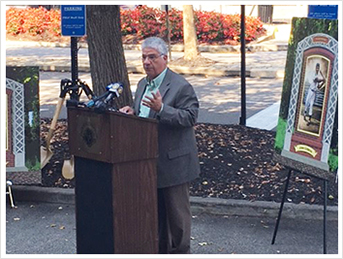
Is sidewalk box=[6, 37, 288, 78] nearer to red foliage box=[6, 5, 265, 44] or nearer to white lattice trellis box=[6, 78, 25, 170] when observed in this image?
red foliage box=[6, 5, 265, 44]

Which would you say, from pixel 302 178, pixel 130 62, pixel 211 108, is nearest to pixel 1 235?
pixel 302 178

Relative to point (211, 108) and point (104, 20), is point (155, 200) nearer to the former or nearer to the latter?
point (104, 20)

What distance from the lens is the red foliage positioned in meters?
23.1

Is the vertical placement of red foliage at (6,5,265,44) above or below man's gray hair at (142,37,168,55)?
below

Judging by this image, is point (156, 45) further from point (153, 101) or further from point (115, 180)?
point (115, 180)

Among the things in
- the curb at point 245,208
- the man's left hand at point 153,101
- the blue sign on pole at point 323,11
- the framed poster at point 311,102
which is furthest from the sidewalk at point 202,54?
the man's left hand at point 153,101

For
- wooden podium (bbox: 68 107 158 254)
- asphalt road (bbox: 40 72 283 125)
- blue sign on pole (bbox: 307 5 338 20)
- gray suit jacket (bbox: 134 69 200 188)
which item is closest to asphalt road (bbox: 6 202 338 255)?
gray suit jacket (bbox: 134 69 200 188)

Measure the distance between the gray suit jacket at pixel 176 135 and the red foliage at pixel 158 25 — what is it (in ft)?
59.2

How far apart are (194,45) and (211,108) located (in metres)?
6.31

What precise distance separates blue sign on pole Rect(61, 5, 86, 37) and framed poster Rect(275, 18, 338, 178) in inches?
125

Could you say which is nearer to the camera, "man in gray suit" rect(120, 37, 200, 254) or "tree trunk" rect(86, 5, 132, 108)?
"man in gray suit" rect(120, 37, 200, 254)

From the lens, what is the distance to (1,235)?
238 inches

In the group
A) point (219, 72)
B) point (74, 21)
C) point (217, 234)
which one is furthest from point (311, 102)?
point (219, 72)

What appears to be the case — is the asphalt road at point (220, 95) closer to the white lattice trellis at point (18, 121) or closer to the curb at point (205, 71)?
the curb at point (205, 71)
